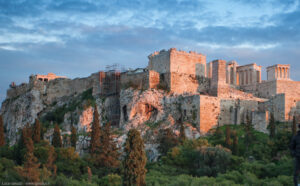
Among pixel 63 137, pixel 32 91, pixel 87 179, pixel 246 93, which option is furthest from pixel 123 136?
pixel 32 91

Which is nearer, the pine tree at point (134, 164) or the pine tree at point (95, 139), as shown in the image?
the pine tree at point (134, 164)

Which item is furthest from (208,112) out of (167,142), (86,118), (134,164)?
(134,164)

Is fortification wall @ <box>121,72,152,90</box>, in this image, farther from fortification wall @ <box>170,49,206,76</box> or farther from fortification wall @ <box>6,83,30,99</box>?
fortification wall @ <box>6,83,30,99</box>

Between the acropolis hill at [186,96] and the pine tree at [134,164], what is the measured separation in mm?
13844

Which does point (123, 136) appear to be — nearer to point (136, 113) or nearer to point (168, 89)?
point (136, 113)

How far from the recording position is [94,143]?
41.9 metres

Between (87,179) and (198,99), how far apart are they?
17068 mm

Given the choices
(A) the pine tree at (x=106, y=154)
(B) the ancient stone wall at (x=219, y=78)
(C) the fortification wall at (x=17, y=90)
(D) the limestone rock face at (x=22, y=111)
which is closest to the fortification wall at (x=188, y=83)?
(B) the ancient stone wall at (x=219, y=78)

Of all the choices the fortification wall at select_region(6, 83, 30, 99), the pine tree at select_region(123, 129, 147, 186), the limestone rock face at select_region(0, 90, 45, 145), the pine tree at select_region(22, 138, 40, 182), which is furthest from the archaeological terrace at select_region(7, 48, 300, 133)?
the fortification wall at select_region(6, 83, 30, 99)

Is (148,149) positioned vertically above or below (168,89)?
below

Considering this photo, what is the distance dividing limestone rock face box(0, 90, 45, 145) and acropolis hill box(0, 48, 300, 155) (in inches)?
179

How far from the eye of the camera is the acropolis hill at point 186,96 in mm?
46312

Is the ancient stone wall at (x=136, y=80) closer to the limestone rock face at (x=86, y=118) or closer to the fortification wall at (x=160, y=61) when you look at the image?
the fortification wall at (x=160, y=61)

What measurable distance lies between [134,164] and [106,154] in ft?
32.1
